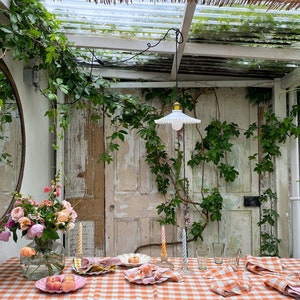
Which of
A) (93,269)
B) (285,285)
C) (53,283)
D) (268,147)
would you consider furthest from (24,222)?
(268,147)

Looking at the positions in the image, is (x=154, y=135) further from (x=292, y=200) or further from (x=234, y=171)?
(x=292, y=200)

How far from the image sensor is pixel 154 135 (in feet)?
10.5

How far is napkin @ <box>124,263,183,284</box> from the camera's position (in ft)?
5.65

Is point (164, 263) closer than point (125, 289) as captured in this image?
No

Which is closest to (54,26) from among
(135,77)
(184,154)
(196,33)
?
(196,33)

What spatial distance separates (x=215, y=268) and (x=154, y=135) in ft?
4.86

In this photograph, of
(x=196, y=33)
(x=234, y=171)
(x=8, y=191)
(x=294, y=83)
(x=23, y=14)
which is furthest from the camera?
(x=234, y=171)

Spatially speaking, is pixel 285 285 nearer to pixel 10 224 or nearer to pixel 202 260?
pixel 202 260

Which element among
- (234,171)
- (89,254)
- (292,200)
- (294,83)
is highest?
(294,83)

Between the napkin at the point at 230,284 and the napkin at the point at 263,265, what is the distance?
16 cm

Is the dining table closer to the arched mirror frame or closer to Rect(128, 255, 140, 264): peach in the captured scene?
Rect(128, 255, 140, 264): peach

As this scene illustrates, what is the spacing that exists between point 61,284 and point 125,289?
0.29 m

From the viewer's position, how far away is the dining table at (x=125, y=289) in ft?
5.19

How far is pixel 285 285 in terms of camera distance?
162cm
